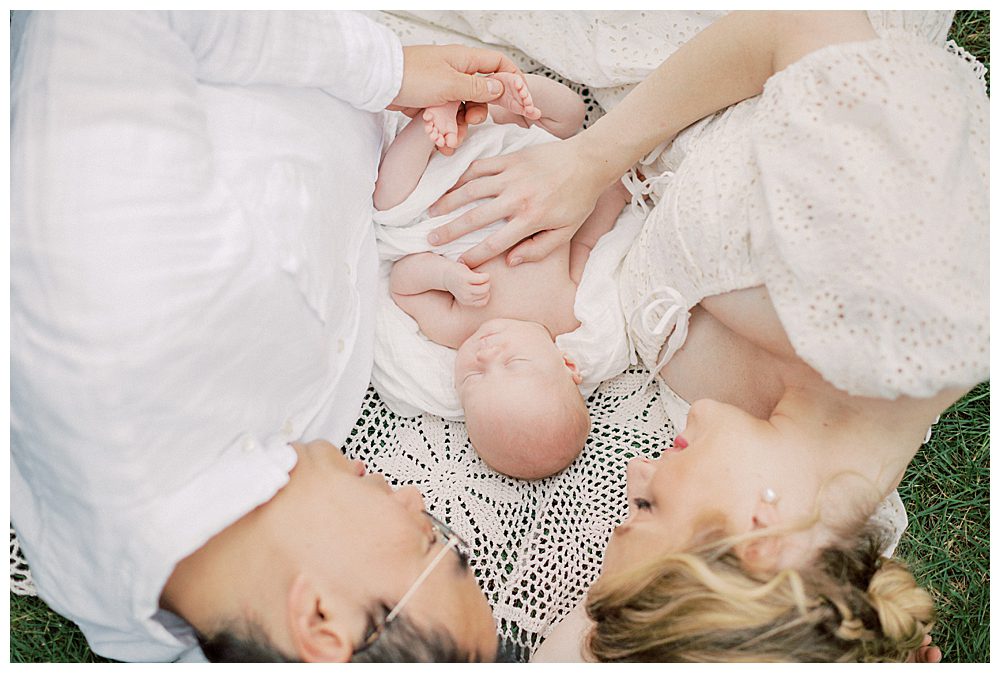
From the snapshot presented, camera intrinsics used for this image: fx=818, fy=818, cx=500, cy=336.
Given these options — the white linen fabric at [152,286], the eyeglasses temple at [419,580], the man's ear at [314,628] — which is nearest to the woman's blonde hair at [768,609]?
the eyeglasses temple at [419,580]

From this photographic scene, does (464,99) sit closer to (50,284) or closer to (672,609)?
(50,284)

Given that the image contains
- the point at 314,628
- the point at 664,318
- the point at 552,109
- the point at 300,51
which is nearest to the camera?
the point at 314,628

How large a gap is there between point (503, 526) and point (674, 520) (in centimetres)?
41

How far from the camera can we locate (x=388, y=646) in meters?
1.05

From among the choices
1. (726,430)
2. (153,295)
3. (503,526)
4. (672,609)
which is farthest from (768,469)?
(153,295)

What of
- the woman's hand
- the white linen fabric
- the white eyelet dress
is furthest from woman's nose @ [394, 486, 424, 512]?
the white eyelet dress

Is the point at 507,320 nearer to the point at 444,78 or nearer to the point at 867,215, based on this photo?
the point at 444,78

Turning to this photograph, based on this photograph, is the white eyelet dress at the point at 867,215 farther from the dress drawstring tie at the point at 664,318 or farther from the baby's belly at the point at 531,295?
the baby's belly at the point at 531,295

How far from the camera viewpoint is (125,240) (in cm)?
105

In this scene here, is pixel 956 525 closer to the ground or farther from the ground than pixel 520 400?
closer to the ground

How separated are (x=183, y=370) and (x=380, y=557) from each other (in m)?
0.36

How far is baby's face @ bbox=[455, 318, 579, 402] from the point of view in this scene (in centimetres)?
140

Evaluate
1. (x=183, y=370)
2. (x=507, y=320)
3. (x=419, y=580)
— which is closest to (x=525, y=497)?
(x=507, y=320)

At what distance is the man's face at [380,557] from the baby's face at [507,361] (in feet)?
0.91
